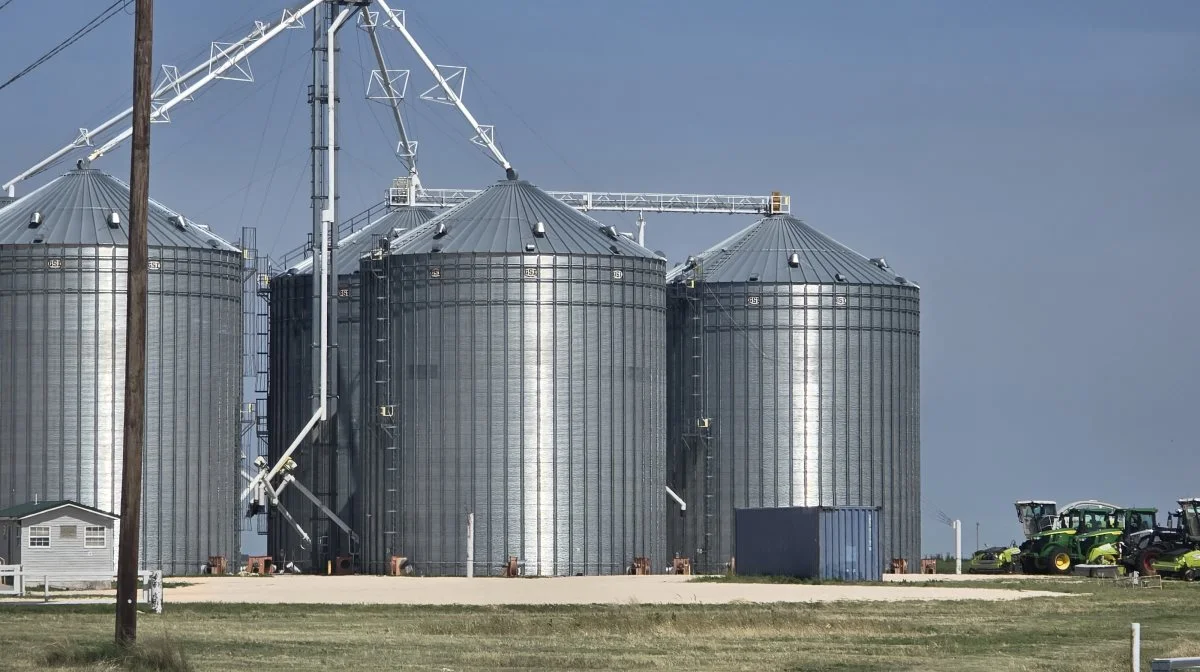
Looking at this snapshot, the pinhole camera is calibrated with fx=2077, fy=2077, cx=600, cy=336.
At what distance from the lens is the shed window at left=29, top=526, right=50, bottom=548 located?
6512 centimetres

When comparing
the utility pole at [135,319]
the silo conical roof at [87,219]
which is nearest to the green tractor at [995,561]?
the silo conical roof at [87,219]

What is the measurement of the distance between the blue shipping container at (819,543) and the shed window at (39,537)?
983 inches

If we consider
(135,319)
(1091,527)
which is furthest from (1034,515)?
(135,319)

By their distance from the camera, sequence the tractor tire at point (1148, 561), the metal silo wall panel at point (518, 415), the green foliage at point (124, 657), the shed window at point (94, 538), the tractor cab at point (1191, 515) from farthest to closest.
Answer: the metal silo wall panel at point (518, 415), the tractor cab at point (1191, 515), the tractor tire at point (1148, 561), the shed window at point (94, 538), the green foliage at point (124, 657)

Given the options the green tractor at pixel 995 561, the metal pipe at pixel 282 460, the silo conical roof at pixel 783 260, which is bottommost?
the green tractor at pixel 995 561

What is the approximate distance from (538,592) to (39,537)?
53.6ft

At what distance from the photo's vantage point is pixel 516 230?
80.1 m

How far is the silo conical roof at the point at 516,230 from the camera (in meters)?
79.2

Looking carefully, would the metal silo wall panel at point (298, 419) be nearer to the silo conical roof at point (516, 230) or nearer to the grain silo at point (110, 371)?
the grain silo at point (110, 371)

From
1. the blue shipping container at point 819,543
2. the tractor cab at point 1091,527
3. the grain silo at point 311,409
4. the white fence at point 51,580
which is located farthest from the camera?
the grain silo at point 311,409

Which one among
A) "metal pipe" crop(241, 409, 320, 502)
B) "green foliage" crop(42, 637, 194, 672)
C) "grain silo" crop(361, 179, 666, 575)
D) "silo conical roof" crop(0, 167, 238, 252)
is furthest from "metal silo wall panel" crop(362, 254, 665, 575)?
"green foliage" crop(42, 637, 194, 672)

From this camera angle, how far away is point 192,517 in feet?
258

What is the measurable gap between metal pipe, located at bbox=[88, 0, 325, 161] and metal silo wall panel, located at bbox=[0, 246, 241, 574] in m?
7.08

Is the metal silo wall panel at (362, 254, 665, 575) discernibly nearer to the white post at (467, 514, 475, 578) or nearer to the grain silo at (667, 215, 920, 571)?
the white post at (467, 514, 475, 578)
